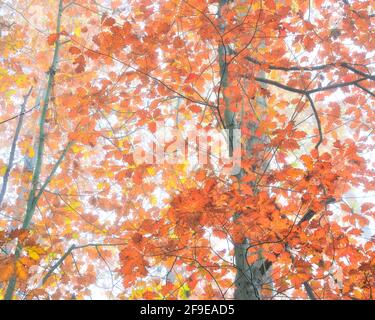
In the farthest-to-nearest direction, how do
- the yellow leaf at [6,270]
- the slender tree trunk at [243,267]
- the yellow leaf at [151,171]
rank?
the yellow leaf at [151,171], the slender tree trunk at [243,267], the yellow leaf at [6,270]

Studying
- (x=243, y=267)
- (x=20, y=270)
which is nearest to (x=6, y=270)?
(x=20, y=270)

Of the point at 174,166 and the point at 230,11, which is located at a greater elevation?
the point at 230,11

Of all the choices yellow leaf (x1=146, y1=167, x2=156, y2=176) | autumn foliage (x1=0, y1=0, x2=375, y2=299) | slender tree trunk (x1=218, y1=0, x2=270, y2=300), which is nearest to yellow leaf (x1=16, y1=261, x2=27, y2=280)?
autumn foliage (x1=0, y1=0, x2=375, y2=299)

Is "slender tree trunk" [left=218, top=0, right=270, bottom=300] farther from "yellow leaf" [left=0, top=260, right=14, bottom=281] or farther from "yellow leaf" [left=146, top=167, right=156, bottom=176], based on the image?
"yellow leaf" [left=0, top=260, right=14, bottom=281]

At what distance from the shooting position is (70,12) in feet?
20.0

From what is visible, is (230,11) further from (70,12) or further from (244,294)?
(70,12)

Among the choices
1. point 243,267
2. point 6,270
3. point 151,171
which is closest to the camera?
point 6,270

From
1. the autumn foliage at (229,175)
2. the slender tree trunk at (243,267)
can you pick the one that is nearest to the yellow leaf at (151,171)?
the autumn foliage at (229,175)

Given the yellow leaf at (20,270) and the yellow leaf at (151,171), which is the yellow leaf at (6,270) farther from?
the yellow leaf at (151,171)

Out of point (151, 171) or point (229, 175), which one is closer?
point (229, 175)

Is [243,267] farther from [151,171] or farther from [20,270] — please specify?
[151,171]
